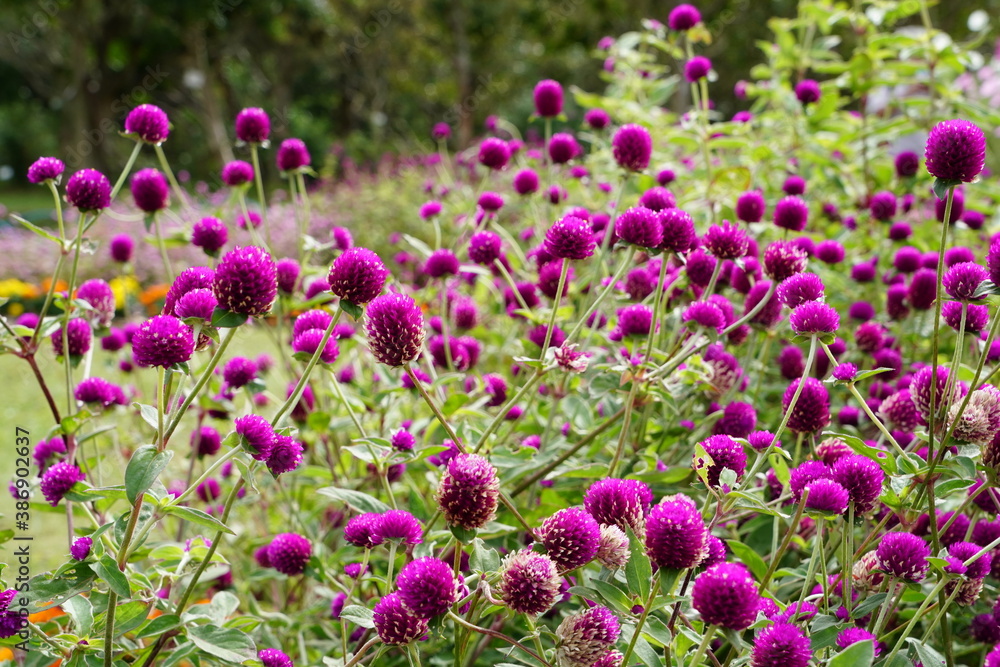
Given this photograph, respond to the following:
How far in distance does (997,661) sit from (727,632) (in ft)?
0.94

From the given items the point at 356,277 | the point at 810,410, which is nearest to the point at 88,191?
the point at 356,277

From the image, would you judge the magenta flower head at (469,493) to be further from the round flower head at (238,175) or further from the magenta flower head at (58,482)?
the round flower head at (238,175)

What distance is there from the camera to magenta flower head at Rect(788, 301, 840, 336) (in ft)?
3.85

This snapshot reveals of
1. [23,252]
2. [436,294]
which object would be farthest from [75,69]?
[436,294]

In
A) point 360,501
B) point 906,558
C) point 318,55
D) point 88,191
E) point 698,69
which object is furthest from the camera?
point 318,55

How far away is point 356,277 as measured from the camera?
43.6 inches

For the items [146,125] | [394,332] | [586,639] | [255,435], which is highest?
[146,125]

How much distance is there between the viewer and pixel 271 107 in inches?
951

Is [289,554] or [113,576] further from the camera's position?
[289,554]

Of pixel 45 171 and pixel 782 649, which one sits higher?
pixel 45 171

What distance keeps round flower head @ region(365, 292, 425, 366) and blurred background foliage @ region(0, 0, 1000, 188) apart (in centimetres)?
1221

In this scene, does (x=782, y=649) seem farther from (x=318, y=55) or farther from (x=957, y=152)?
(x=318, y=55)

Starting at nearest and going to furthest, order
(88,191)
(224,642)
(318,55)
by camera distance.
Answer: (224,642), (88,191), (318,55)

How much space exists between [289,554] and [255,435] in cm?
50
